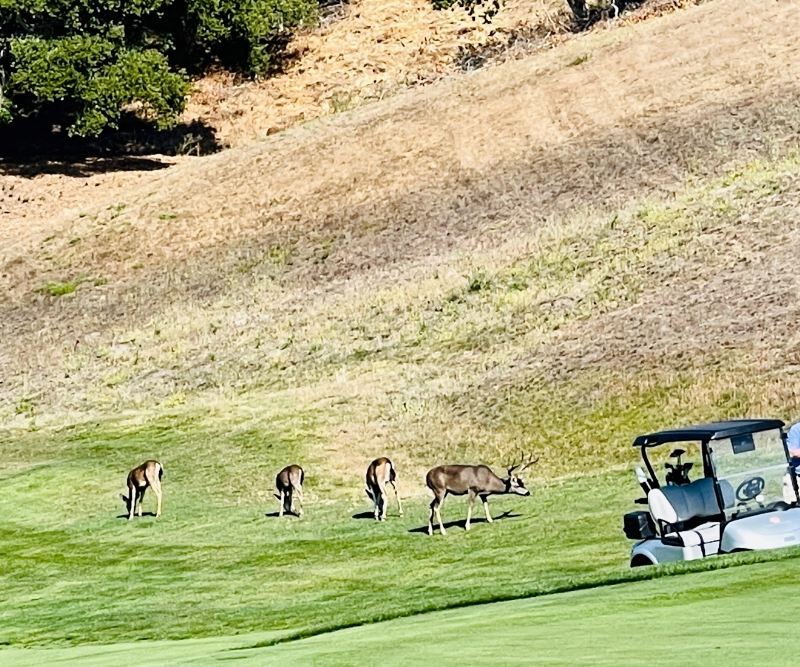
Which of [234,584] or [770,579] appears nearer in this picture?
[770,579]

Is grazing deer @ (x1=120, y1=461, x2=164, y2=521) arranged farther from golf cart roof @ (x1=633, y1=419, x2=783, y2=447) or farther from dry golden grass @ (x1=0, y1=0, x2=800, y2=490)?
golf cart roof @ (x1=633, y1=419, x2=783, y2=447)

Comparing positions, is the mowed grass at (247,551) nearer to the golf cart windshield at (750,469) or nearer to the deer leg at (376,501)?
the deer leg at (376,501)

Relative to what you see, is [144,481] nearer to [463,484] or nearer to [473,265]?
[463,484]

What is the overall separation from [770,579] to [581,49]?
48919 mm

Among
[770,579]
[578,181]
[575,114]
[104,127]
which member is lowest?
[770,579]

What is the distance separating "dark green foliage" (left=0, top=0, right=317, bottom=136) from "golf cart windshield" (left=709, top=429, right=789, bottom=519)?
42990 mm

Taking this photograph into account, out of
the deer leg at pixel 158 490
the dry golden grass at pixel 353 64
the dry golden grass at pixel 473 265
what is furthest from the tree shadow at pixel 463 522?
the dry golden grass at pixel 353 64

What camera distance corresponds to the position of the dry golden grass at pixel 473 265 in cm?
3241

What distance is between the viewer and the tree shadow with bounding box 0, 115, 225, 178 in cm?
5812

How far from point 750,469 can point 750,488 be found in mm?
232

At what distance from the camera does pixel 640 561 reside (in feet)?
48.8

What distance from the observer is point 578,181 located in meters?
46.5

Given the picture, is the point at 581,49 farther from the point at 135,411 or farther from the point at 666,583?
the point at 666,583

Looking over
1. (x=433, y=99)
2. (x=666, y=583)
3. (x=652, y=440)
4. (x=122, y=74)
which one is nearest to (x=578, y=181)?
(x=433, y=99)
